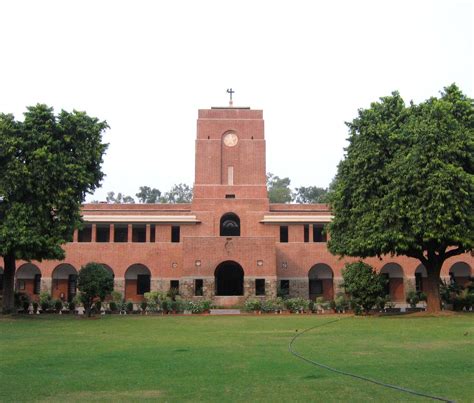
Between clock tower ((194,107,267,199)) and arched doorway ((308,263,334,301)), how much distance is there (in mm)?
6432

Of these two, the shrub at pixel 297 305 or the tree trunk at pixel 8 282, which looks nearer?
the tree trunk at pixel 8 282

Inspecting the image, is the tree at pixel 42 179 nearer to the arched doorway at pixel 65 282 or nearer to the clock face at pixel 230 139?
the arched doorway at pixel 65 282

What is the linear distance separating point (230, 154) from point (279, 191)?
3645 centimetres

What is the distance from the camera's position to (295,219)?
39562 mm

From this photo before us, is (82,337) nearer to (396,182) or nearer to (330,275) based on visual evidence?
(396,182)

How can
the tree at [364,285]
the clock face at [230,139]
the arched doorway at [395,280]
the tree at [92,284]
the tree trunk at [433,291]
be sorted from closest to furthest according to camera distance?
1. the tree trunk at [433,291]
2. the tree at [364,285]
3. the tree at [92,284]
4. the arched doorway at [395,280]
5. the clock face at [230,139]

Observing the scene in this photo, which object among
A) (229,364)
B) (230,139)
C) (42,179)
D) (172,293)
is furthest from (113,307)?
(229,364)

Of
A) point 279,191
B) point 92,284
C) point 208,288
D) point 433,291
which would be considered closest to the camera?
point 433,291

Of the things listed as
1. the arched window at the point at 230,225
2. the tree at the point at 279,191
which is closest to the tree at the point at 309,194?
the tree at the point at 279,191

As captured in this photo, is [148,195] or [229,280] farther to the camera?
[148,195]

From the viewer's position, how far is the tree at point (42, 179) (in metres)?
22.5

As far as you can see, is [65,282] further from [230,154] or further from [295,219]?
[295,219]

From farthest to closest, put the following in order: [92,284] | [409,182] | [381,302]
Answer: [381,302], [92,284], [409,182]

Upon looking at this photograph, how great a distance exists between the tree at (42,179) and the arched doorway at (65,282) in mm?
15060
